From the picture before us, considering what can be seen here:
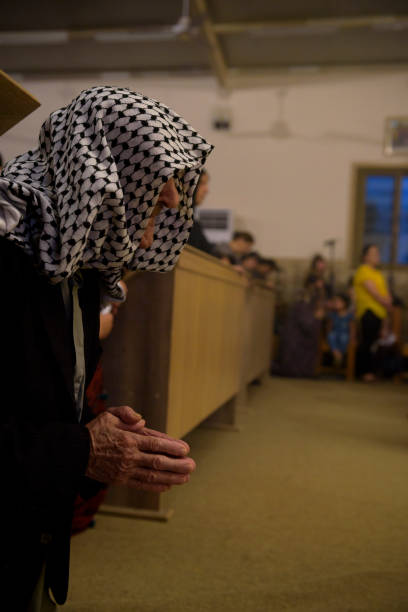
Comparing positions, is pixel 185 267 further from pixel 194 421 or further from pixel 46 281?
pixel 46 281

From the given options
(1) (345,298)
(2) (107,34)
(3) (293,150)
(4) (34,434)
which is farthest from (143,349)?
(3) (293,150)

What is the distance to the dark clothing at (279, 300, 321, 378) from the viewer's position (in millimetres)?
6371

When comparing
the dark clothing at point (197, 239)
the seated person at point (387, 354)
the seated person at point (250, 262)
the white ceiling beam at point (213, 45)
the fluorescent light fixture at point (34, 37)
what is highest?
the fluorescent light fixture at point (34, 37)

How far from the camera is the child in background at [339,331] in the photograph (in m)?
6.54

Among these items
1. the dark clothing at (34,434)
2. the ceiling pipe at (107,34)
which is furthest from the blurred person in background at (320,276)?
the dark clothing at (34,434)

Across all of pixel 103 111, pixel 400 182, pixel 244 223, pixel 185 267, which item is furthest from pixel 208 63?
pixel 103 111

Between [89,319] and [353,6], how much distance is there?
6183 millimetres

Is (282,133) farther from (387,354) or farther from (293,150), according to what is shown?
(387,354)

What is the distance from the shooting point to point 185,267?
2068 mm

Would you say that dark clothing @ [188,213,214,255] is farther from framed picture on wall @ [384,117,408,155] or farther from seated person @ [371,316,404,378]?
framed picture on wall @ [384,117,408,155]

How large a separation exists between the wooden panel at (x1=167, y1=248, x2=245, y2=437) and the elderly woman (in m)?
1.05

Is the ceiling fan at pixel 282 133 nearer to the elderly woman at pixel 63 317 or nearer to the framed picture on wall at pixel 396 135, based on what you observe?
the framed picture on wall at pixel 396 135

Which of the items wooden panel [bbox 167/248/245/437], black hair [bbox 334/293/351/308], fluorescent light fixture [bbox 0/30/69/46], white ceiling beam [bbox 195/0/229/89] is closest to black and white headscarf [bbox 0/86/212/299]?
wooden panel [bbox 167/248/245/437]

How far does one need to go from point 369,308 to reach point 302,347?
903mm
